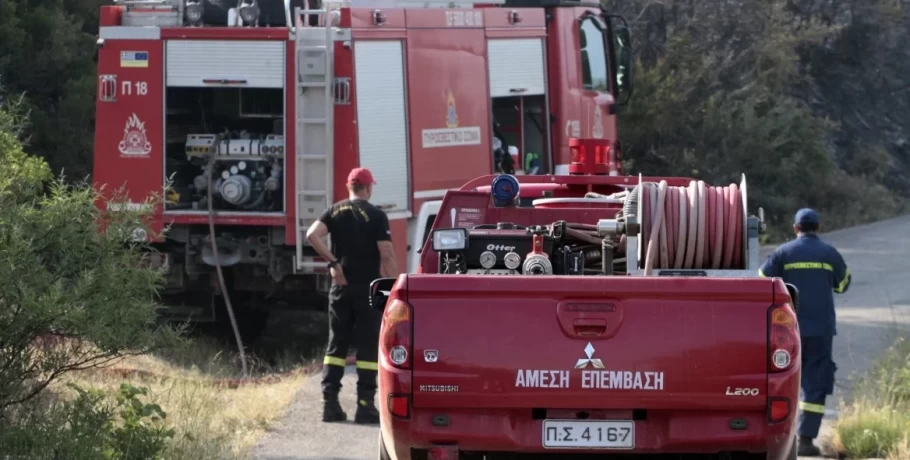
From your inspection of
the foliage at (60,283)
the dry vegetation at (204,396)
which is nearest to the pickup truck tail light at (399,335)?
the foliage at (60,283)

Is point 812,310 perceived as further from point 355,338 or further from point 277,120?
point 277,120

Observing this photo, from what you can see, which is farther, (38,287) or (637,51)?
(637,51)

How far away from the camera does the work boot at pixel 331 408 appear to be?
29.9ft

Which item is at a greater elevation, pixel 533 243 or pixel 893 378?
pixel 533 243

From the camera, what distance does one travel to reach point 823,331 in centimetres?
846

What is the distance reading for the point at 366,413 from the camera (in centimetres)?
914

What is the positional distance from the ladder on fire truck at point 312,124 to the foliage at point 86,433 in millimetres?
4808

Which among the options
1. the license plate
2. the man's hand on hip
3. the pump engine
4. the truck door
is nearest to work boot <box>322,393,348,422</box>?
the man's hand on hip

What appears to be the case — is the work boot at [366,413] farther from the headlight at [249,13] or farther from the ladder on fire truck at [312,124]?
the headlight at [249,13]

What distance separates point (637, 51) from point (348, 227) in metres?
18.5

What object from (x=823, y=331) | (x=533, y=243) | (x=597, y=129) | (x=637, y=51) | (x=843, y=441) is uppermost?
(x=637, y=51)

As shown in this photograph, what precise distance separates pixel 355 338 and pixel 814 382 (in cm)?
294

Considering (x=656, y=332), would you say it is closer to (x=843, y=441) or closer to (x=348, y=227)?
(x=843, y=441)

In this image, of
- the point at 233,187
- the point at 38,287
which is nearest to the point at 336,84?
the point at 233,187
